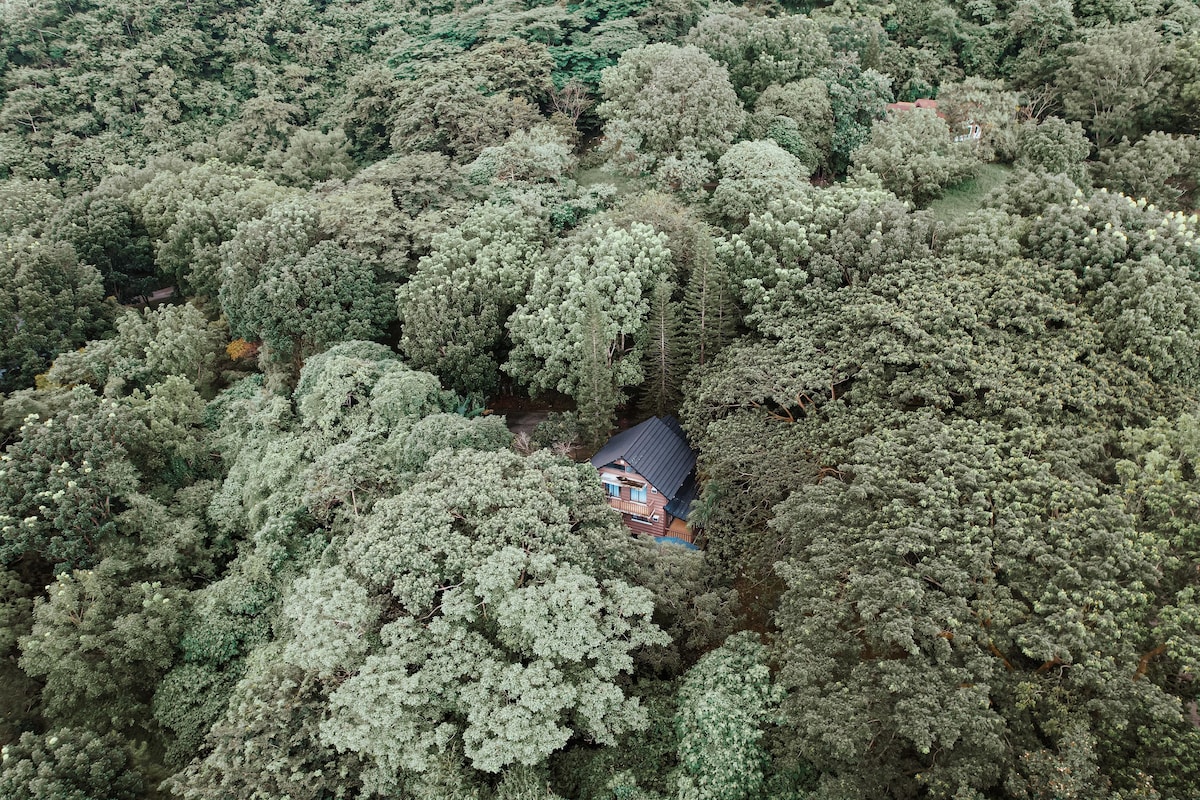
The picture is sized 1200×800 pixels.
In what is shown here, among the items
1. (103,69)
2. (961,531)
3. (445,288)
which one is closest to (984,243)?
(961,531)

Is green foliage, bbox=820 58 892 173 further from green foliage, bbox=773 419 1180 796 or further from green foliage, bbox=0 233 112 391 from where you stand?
green foliage, bbox=0 233 112 391

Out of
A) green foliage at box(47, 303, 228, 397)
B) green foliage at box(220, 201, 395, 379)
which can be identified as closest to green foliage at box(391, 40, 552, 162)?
green foliage at box(220, 201, 395, 379)

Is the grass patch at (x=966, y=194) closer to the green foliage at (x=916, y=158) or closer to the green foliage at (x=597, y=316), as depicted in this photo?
the green foliage at (x=916, y=158)

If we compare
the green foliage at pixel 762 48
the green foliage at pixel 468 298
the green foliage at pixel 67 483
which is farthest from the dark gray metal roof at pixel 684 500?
the green foliage at pixel 762 48

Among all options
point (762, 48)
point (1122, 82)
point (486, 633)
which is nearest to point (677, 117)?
point (762, 48)

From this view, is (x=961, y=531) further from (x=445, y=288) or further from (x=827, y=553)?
(x=445, y=288)
